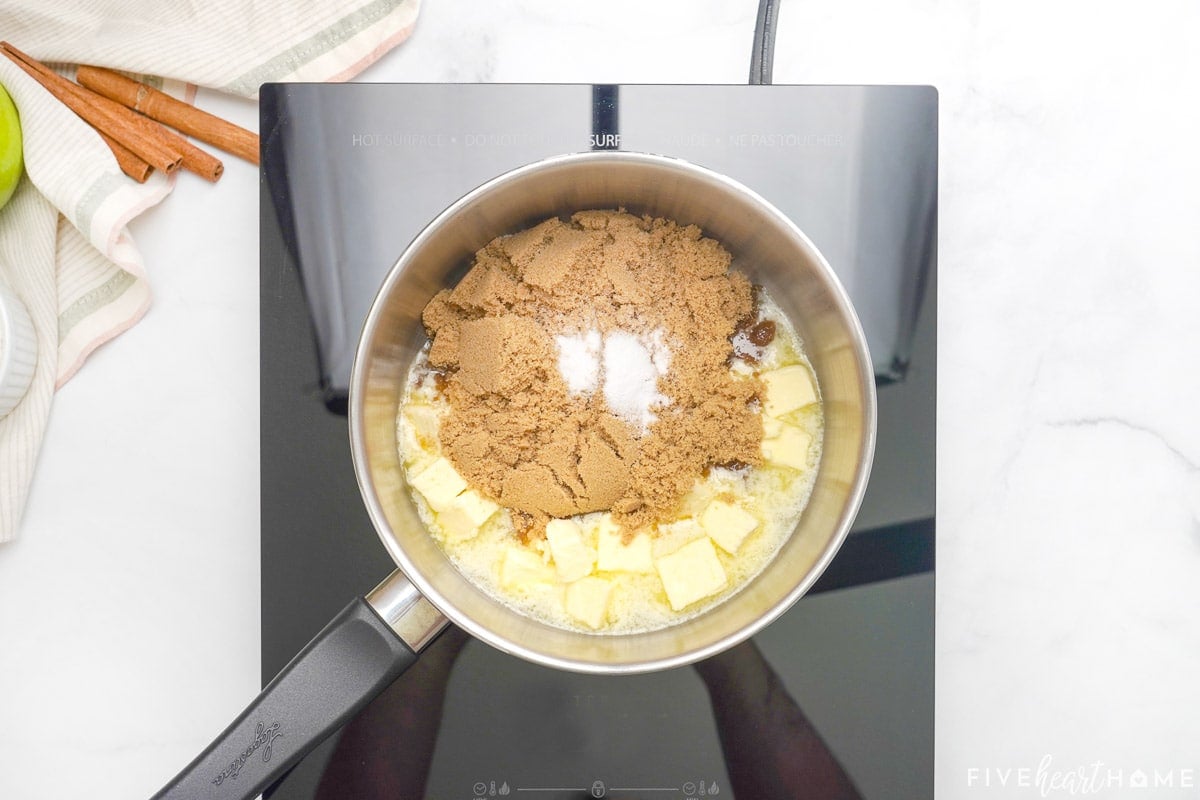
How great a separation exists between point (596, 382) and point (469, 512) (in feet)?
0.56

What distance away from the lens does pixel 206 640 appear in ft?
3.08

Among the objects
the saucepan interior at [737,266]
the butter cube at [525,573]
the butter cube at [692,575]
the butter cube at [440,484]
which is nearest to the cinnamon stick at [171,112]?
the saucepan interior at [737,266]

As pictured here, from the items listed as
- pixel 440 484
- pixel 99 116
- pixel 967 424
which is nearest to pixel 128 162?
pixel 99 116

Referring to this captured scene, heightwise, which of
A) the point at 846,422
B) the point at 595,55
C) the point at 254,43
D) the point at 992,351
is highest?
the point at 254,43

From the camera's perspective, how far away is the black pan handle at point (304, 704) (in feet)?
2.09

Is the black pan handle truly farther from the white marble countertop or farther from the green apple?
the green apple

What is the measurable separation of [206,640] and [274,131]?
1.84 feet

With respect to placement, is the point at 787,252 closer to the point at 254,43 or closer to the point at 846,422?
the point at 846,422

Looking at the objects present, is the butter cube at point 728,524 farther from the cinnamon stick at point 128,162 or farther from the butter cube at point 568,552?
the cinnamon stick at point 128,162

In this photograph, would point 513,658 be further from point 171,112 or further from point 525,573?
point 171,112

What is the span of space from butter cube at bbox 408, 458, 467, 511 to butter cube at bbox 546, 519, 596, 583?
3.7 inches

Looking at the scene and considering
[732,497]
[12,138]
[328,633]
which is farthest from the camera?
[12,138]

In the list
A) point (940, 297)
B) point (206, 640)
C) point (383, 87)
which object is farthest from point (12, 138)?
point (940, 297)

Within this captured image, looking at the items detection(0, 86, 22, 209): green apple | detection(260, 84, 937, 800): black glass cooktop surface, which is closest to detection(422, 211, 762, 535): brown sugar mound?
detection(260, 84, 937, 800): black glass cooktop surface
